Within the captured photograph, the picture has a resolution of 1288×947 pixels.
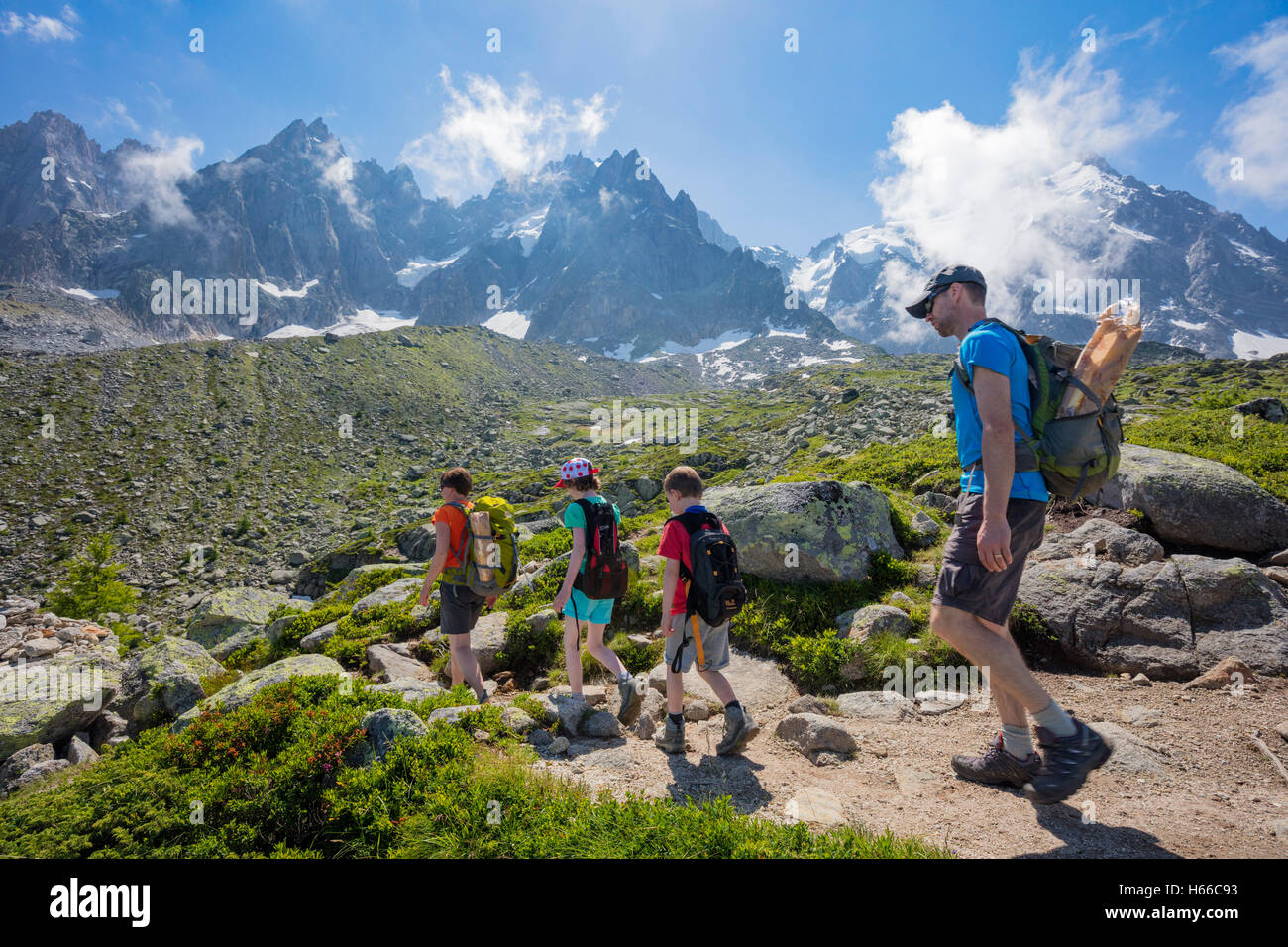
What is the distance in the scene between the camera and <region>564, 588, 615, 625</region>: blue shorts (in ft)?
24.7

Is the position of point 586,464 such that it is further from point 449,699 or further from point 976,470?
point 976,470

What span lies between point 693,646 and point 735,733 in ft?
3.38

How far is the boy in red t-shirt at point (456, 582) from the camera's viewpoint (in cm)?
779

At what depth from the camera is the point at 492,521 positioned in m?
7.91

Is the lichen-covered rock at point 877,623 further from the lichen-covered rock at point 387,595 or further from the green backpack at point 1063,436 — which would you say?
the lichen-covered rock at point 387,595

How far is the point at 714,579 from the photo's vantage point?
564 cm

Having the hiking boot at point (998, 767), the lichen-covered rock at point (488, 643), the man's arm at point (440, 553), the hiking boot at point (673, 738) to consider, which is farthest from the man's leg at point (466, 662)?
the hiking boot at point (998, 767)

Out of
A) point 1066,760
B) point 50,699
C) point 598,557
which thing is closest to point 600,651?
point 598,557

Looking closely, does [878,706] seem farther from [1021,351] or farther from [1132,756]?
[1021,351]
